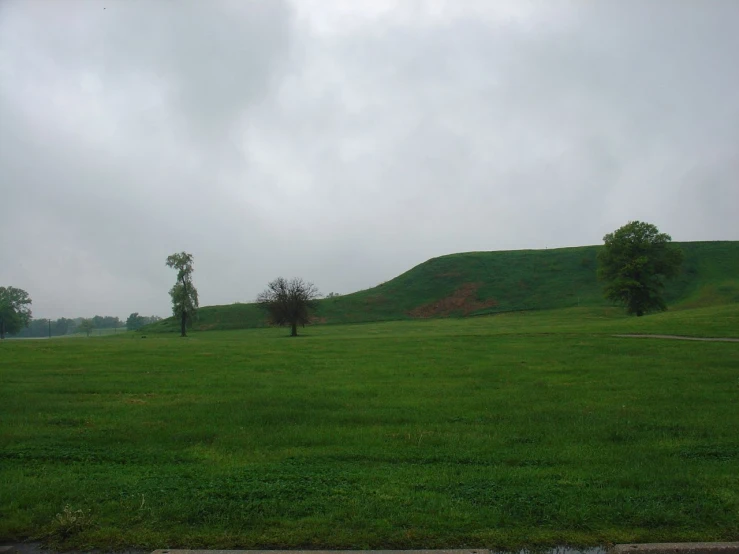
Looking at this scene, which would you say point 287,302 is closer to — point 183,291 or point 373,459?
point 183,291

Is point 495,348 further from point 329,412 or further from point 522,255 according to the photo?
Answer: point 522,255

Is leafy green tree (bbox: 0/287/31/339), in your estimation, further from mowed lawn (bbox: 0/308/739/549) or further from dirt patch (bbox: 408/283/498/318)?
mowed lawn (bbox: 0/308/739/549)

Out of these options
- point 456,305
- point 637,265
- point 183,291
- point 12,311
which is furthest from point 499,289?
point 12,311

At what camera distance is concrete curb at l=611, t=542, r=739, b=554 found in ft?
16.4

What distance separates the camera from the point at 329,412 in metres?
11.3

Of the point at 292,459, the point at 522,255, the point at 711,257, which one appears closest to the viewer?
the point at 292,459

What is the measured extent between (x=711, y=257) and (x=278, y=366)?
418 ft

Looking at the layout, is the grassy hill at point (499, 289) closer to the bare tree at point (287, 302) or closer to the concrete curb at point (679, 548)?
the bare tree at point (287, 302)

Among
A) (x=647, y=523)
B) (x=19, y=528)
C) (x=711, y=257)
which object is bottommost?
(x=647, y=523)

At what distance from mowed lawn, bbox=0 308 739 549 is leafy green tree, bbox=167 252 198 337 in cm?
6750

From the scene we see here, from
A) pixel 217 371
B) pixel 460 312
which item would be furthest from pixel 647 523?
pixel 460 312

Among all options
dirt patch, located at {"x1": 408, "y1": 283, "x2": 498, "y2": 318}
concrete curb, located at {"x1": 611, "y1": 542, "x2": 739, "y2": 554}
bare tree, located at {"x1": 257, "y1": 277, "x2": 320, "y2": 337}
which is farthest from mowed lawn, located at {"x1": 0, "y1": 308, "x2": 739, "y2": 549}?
dirt patch, located at {"x1": 408, "y1": 283, "x2": 498, "y2": 318}

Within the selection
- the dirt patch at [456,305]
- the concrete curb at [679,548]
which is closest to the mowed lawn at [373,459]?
the concrete curb at [679,548]

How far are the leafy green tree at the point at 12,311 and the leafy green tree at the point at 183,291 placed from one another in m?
49.6
